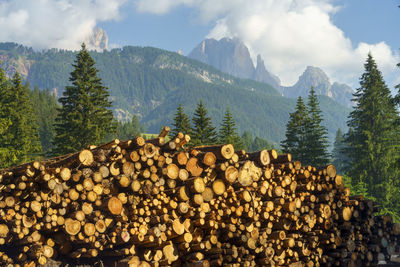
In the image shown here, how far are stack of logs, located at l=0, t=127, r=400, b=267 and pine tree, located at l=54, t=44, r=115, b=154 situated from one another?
23.5 metres

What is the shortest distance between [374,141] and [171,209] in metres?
26.9

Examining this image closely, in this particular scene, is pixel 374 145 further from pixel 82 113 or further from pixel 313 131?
pixel 82 113

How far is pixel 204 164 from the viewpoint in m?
8.60

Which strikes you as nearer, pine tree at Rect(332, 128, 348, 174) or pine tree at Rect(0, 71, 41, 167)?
pine tree at Rect(0, 71, 41, 167)

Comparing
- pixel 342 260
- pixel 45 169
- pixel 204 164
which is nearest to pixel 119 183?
pixel 45 169

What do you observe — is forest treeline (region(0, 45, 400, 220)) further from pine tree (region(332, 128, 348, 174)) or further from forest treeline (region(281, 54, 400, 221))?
pine tree (region(332, 128, 348, 174))

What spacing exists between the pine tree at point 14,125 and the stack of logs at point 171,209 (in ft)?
67.9

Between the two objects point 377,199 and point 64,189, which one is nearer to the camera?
point 64,189

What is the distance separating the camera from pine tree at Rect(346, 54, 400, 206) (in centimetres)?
2995

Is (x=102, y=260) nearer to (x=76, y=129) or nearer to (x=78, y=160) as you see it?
(x=78, y=160)

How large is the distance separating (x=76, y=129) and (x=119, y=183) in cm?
2531

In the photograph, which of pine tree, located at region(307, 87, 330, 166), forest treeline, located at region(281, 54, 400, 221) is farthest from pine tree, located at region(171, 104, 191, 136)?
forest treeline, located at region(281, 54, 400, 221)

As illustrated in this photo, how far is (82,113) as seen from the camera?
3244cm

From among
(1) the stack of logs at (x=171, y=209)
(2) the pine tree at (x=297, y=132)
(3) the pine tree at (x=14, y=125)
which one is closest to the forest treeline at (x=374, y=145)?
(2) the pine tree at (x=297, y=132)
